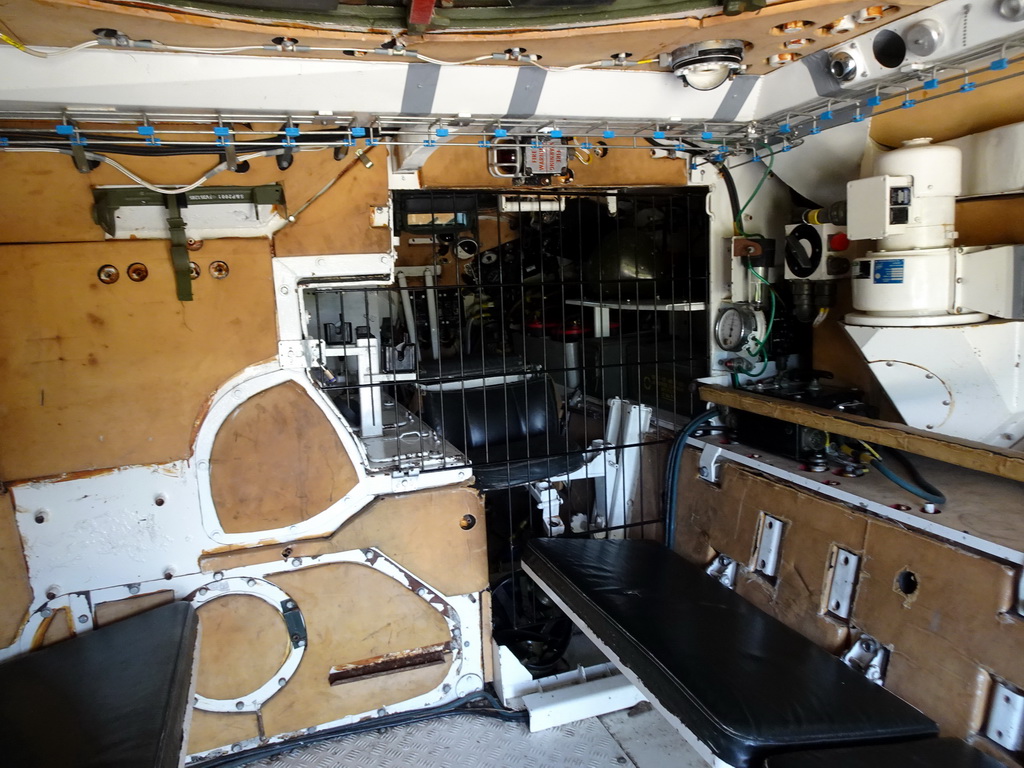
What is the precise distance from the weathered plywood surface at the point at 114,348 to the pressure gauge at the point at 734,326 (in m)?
1.81

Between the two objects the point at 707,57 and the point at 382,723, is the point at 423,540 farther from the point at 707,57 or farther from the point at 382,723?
the point at 707,57

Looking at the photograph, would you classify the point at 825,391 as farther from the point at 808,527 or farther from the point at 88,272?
the point at 88,272

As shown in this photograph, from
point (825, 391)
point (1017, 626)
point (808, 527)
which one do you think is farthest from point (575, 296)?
point (1017, 626)

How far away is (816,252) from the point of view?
97.4 inches

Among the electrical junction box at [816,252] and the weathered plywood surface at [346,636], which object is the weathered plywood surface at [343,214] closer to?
the weathered plywood surface at [346,636]

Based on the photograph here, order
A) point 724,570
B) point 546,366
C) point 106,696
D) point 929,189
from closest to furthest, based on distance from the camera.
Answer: point 106,696, point 929,189, point 724,570, point 546,366

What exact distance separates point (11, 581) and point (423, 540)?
130 cm

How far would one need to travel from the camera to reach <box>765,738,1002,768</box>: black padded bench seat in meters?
1.55

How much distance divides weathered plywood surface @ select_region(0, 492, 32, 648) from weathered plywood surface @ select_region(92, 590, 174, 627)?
20 centimetres

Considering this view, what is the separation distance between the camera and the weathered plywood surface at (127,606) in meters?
2.23

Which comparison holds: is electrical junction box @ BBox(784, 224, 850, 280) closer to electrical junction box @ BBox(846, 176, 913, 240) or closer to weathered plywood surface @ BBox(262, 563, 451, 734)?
electrical junction box @ BBox(846, 176, 913, 240)

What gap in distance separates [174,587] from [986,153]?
9.55ft

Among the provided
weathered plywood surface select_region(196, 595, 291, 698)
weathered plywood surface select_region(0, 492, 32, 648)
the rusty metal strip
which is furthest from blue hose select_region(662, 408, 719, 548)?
weathered plywood surface select_region(0, 492, 32, 648)

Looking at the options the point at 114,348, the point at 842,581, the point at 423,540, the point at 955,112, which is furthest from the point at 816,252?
the point at 114,348
